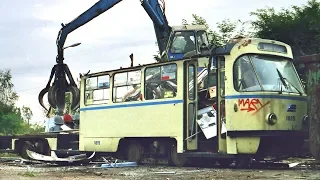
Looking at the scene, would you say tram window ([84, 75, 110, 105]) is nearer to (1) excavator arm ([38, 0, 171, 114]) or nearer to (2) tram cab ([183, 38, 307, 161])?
(1) excavator arm ([38, 0, 171, 114])

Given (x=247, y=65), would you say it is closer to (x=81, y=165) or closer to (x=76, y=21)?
(x=81, y=165)

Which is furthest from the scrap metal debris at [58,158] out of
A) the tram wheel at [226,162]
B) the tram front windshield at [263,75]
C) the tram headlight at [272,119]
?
the tram headlight at [272,119]

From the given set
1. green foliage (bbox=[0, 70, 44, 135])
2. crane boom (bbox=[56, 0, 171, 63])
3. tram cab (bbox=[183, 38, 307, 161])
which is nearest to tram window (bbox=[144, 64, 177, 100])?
tram cab (bbox=[183, 38, 307, 161])

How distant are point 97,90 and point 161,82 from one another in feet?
8.58

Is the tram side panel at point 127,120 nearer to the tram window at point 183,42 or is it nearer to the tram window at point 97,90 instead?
the tram window at point 97,90

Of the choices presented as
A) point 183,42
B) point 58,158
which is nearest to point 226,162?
point 58,158

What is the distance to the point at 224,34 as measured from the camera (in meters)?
40.8

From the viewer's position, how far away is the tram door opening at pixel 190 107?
12516 millimetres

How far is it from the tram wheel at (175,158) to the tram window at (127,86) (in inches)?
64.5

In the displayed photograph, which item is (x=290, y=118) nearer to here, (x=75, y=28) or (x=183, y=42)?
(x=183, y=42)

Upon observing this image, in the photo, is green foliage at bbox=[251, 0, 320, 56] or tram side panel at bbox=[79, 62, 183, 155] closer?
tram side panel at bbox=[79, 62, 183, 155]

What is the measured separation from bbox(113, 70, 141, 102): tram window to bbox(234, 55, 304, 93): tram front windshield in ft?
9.92

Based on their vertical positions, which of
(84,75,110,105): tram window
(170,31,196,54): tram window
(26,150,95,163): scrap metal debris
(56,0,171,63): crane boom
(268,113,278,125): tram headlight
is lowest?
(26,150,95,163): scrap metal debris

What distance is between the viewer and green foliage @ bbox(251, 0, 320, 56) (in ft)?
88.4
